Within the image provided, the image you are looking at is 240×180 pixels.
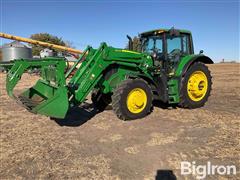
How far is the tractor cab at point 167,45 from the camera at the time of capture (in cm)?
781

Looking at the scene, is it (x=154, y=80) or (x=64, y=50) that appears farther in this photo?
(x=64, y=50)

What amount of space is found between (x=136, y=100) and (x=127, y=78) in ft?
2.40

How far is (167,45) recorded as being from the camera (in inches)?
309

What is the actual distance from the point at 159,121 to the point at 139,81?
1163 millimetres

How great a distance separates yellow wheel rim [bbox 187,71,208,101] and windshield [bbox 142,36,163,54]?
1330mm

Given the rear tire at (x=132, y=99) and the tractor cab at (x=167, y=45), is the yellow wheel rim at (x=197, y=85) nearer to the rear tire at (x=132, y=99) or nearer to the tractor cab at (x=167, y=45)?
the tractor cab at (x=167, y=45)

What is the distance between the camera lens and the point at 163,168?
4.18 m

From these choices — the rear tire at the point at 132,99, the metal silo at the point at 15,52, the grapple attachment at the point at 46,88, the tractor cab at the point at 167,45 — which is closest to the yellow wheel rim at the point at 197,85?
the tractor cab at the point at 167,45

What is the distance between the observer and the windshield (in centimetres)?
795

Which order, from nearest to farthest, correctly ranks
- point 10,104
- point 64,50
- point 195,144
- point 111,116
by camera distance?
point 195,144
point 111,116
point 10,104
point 64,50

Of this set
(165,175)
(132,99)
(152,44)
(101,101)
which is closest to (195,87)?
(152,44)

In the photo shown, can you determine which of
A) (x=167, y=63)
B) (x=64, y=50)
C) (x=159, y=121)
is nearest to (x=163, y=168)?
(x=159, y=121)

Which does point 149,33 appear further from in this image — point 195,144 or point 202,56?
point 195,144

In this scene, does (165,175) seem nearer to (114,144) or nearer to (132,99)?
(114,144)
